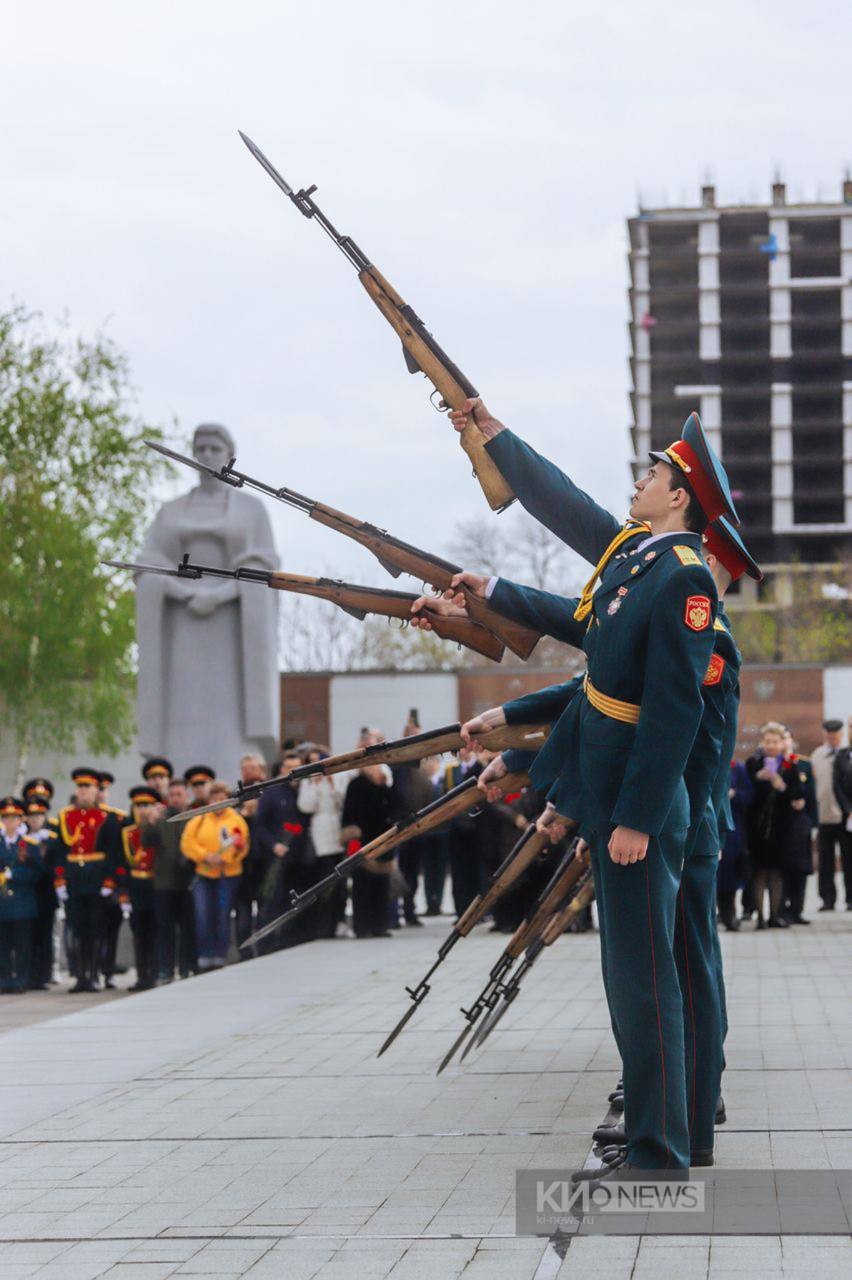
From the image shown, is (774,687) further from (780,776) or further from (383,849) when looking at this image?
(383,849)

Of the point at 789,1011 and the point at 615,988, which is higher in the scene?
the point at 615,988

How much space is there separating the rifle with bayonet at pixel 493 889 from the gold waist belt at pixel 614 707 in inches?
78.2

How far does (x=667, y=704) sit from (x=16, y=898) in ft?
37.2

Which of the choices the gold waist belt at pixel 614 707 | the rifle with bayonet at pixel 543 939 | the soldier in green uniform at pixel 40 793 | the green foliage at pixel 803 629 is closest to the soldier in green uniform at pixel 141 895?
the soldier in green uniform at pixel 40 793

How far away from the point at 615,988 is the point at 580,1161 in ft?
2.57

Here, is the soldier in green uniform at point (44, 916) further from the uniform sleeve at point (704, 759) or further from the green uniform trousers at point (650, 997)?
the green uniform trousers at point (650, 997)

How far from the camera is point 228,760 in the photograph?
68.8ft

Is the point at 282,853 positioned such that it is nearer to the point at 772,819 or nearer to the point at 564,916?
the point at 772,819

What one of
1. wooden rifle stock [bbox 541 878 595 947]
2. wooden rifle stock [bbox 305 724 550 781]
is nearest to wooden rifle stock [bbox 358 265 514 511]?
wooden rifle stock [bbox 305 724 550 781]

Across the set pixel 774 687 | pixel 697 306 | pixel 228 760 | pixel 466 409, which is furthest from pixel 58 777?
pixel 697 306

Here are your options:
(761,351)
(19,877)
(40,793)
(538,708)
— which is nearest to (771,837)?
(19,877)

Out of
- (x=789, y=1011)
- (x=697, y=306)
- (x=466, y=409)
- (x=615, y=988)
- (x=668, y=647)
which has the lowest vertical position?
(x=789, y=1011)

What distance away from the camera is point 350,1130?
22.3 feet

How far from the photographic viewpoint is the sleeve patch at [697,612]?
17.8 ft
